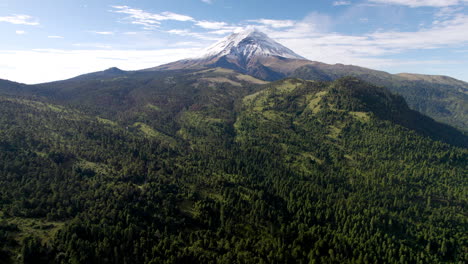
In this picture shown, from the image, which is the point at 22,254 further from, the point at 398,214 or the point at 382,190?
the point at 382,190

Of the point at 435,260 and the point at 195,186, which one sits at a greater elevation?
the point at 195,186

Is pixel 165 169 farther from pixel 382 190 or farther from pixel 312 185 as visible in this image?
pixel 382 190

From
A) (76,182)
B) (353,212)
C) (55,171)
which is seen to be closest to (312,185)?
(353,212)

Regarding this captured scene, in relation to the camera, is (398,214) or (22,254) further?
(398,214)

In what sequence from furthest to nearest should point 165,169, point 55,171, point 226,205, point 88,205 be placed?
point 165,169 < point 55,171 < point 226,205 < point 88,205

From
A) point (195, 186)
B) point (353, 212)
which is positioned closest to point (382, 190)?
point (353, 212)

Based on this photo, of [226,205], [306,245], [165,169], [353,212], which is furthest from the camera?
[165,169]

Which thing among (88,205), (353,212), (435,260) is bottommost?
(435,260)

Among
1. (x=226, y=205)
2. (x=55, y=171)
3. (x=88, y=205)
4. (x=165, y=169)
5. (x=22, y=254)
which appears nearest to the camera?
(x=22, y=254)

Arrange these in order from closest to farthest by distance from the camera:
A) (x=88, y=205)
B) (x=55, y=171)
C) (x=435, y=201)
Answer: (x=88, y=205)
(x=55, y=171)
(x=435, y=201)
